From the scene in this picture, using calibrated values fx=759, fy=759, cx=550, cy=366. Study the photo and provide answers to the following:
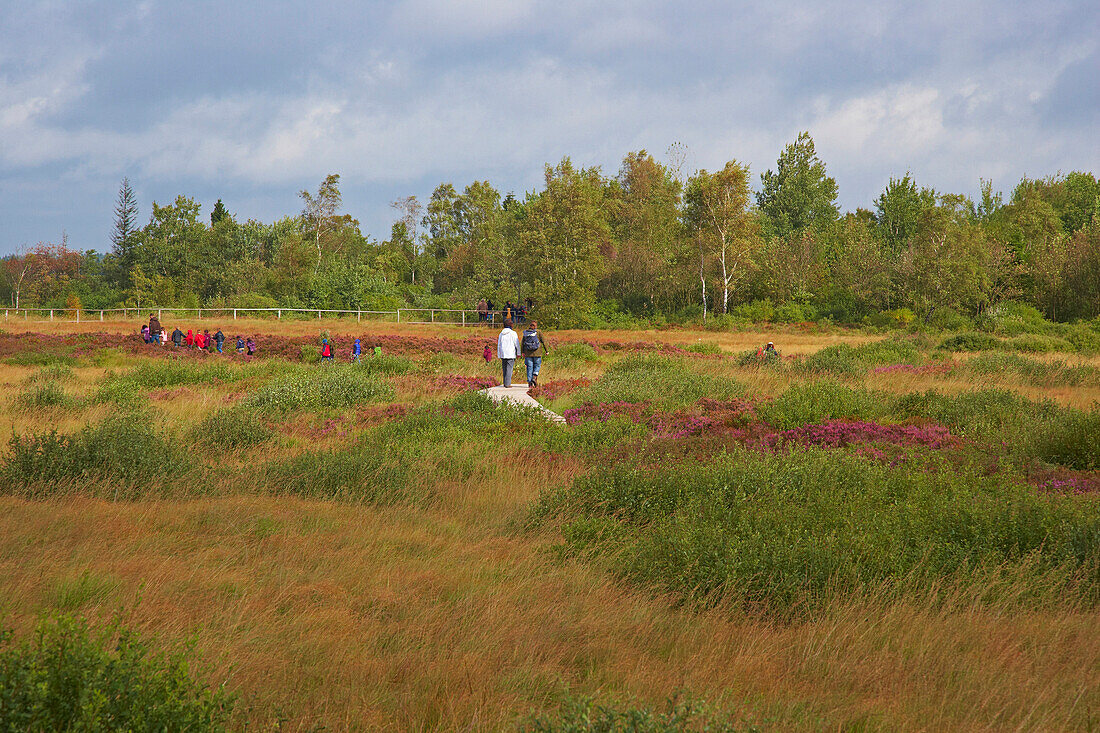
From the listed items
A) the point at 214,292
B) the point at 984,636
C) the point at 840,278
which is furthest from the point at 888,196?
the point at 984,636

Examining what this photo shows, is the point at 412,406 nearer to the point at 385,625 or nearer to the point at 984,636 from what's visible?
the point at 385,625

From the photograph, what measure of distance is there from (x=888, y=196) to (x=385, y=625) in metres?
81.3

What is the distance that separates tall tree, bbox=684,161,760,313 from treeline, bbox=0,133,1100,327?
0.10 m

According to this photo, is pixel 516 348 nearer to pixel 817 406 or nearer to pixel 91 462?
pixel 817 406

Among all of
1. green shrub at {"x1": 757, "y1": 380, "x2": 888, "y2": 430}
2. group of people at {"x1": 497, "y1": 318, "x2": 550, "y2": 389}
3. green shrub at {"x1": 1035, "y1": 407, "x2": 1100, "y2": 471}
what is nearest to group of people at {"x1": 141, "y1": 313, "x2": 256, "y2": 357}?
group of people at {"x1": 497, "y1": 318, "x2": 550, "y2": 389}

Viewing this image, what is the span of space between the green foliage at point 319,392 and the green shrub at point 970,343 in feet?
72.9

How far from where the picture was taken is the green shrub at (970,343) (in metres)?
28.3

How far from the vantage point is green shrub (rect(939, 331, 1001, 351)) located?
28.3m

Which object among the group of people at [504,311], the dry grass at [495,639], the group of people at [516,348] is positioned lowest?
the dry grass at [495,639]

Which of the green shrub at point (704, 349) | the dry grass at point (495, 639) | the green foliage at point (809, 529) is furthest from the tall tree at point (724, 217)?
the dry grass at point (495, 639)

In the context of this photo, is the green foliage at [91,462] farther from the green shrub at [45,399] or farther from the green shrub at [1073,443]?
the green shrub at [1073,443]

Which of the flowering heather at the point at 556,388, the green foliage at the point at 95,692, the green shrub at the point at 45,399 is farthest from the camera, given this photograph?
the flowering heather at the point at 556,388

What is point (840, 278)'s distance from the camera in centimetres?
5778

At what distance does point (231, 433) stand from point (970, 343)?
27.1 m
